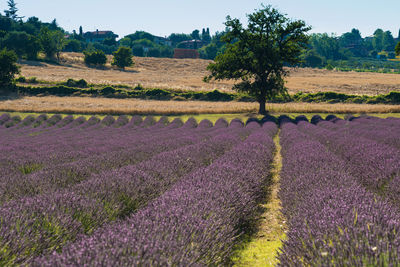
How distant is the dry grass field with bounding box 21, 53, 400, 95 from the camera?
49.1 meters

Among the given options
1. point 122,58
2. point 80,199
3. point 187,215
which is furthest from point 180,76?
point 187,215

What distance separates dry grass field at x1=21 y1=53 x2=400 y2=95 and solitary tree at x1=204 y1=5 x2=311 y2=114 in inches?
757

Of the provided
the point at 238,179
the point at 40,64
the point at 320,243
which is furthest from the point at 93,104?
the point at 40,64

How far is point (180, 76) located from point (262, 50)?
42.2m

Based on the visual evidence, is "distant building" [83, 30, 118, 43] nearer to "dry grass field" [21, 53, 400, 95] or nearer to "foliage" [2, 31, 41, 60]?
"dry grass field" [21, 53, 400, 95]

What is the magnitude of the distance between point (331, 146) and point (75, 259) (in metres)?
8.88

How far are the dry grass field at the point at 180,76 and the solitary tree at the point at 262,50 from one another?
19.2 meters

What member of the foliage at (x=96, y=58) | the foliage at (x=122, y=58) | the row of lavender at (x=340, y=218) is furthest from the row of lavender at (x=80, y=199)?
the foliage at (x=96, y=58)

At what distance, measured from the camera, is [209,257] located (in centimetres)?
247

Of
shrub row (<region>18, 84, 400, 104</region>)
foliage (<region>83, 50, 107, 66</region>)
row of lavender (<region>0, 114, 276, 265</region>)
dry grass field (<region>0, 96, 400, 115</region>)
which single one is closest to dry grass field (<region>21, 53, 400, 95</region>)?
foliage (<region>83, 50, 107, 66</region>)

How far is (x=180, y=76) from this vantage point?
66062mm

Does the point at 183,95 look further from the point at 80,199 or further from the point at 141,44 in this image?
the point at 141,44

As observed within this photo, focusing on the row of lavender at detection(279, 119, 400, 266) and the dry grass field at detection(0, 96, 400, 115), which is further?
the dry grass field at detection(0, 96, 400, 115)

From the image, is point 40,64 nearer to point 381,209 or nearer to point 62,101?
point 62,101
